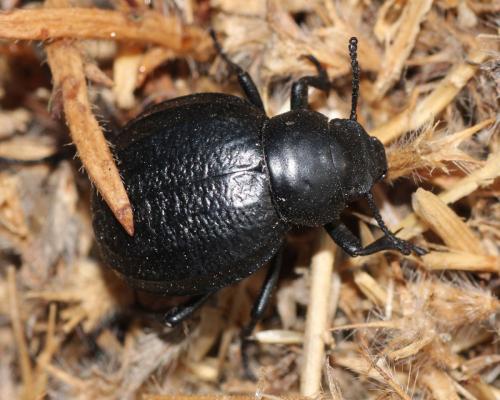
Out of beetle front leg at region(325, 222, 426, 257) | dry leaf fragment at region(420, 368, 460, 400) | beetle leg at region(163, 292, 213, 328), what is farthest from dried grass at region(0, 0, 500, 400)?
beetle leg at region(163, 292, 213, 328)

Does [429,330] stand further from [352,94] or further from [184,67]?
[184,67]

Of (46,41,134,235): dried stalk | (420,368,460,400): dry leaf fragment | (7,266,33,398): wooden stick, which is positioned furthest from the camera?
(7,266,33,398): wooden stick

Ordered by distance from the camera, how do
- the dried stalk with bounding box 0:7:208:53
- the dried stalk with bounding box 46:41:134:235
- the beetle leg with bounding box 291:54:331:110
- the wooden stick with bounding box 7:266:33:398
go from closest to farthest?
the dried stalk with bounding box 46:41:134:235, the dried stalk with bounding box 0:7:208:53, the beetle leg with bounding box 291:54:331:110, the wooden stick with bounding box 7:266:33:398

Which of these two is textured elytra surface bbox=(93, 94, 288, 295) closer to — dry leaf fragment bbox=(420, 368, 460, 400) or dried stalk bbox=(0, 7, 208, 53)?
dried stalk bbox=(0, 7, 208, 53)

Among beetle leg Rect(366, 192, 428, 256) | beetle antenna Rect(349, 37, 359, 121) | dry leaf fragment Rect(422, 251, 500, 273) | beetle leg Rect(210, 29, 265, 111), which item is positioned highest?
beetle antenna Rect(349, 37, 359, 121)

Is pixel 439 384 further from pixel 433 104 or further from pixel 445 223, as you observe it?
pixel 433 104

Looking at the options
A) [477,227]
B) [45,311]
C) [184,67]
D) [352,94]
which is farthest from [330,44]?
[45,311]
